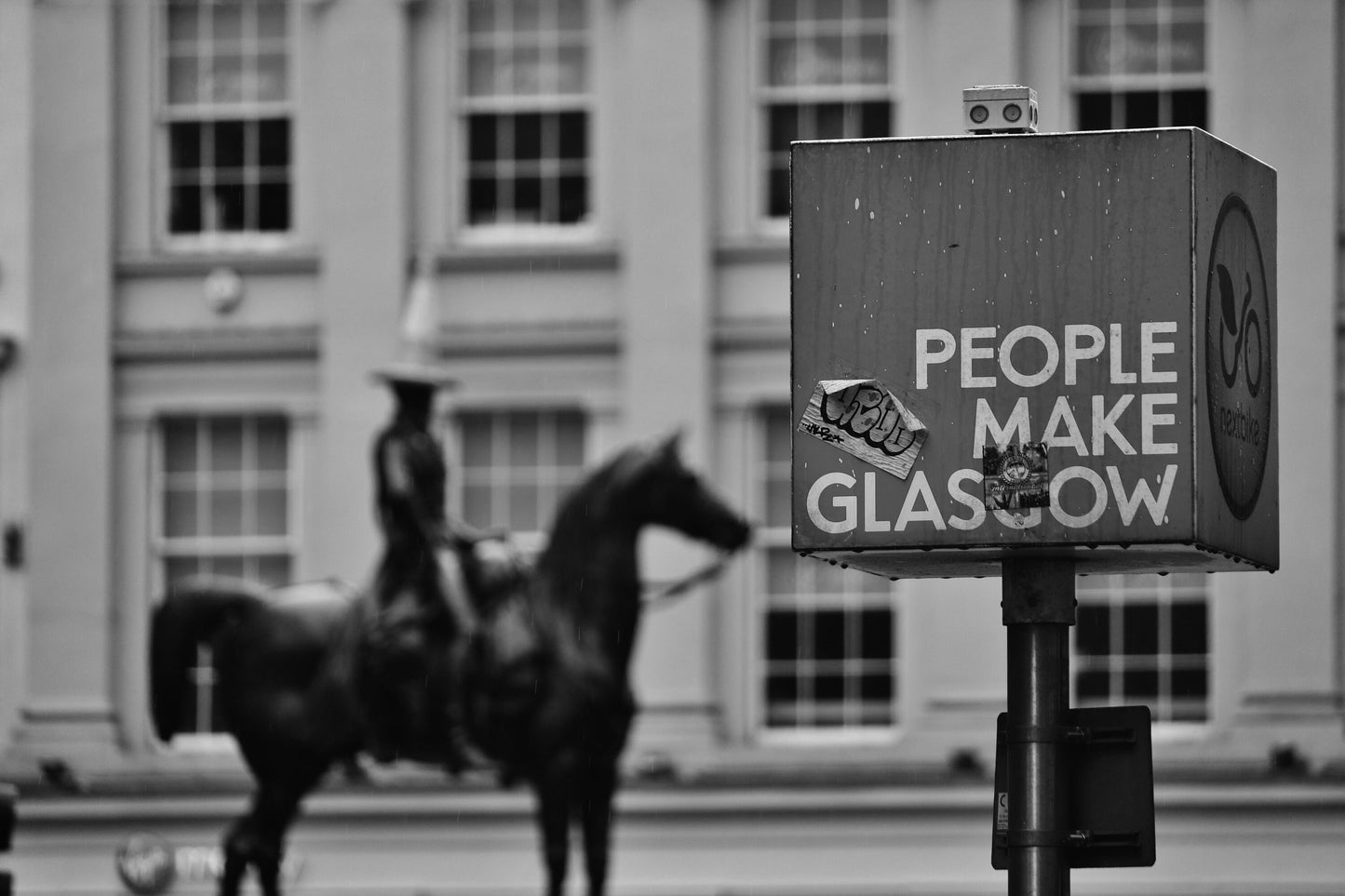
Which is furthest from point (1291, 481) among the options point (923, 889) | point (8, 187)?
point (8, 187)

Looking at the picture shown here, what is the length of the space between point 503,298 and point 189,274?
2744 mm

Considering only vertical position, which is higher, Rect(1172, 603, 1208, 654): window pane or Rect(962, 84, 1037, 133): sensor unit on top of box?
Rect(962, 84, 1037, 133): sensor unit on top of box

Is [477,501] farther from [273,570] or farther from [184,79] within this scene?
[184,79]

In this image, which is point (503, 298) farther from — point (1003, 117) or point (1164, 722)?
point (1003, 117)

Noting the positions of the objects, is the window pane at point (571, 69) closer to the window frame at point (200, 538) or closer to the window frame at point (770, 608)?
the window frame at point (770, 608)

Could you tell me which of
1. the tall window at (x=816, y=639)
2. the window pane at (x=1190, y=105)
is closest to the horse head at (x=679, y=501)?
the tall window at (x=816, y=639)

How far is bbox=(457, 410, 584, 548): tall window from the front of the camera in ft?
95.0

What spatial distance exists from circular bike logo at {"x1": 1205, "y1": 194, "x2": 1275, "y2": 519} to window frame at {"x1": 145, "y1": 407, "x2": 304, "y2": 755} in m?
21.7

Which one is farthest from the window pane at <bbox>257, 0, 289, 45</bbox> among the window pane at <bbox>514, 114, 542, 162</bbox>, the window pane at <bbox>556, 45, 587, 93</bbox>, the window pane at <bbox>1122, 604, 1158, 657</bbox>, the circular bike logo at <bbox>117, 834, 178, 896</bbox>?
the window pane at <bbox>1122, 604, 1158, 657</bbox>

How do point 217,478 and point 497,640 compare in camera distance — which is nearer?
point 497,640

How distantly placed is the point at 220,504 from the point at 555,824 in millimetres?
8646

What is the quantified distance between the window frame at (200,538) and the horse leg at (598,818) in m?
8.11

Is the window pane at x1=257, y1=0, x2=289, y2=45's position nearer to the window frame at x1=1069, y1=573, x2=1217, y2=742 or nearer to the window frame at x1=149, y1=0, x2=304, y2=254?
the window frame at x1=149, y1=0, x2=304, y2=254

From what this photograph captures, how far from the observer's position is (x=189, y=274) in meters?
29.7
